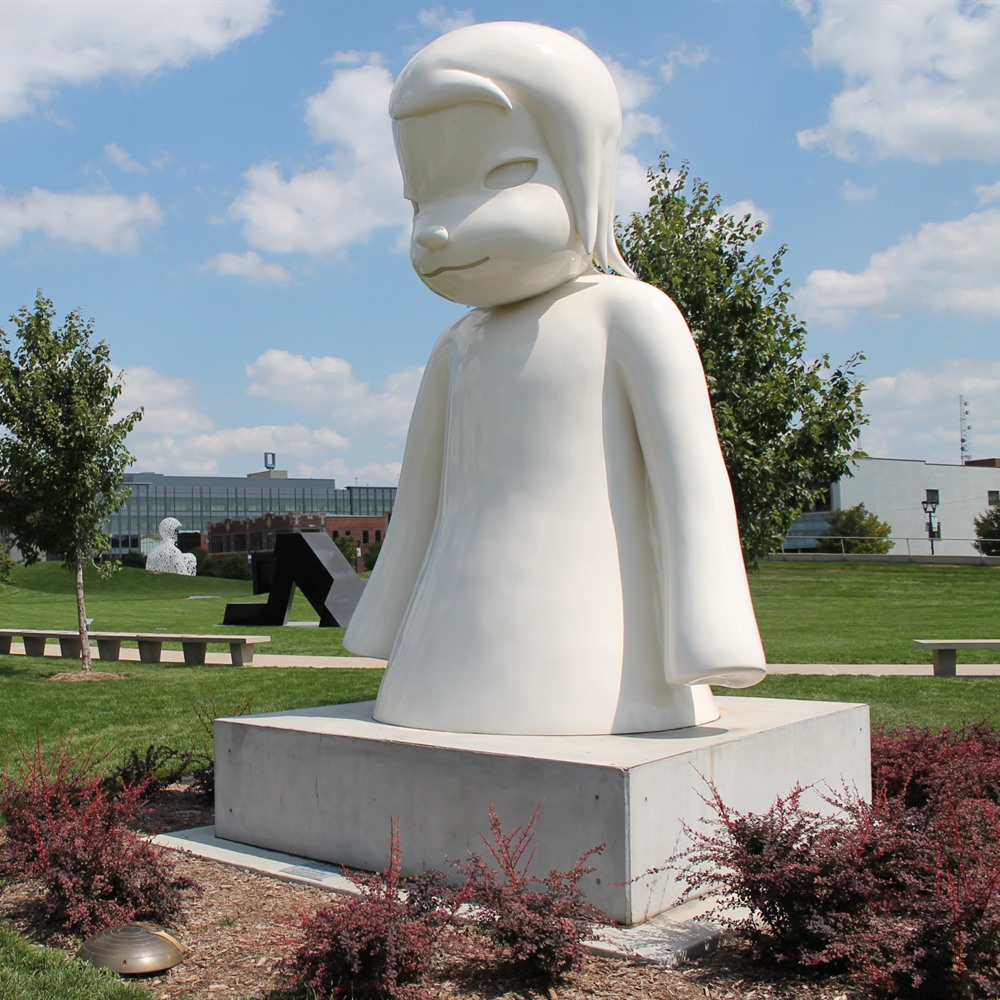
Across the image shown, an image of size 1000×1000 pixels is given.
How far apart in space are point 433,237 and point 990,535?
44.3 meters

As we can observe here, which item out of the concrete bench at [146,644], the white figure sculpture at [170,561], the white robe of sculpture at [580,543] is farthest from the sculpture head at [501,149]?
the white figure sculpture at [170,561]

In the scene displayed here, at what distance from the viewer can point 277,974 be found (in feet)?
11.2

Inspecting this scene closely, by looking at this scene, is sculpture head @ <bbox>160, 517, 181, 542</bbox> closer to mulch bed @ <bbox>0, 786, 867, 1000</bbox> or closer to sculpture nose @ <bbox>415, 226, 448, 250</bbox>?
sculpture nose @ <bbox>415, 226, 448, 250</bbox>

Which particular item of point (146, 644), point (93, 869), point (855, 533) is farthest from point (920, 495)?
point (93, 869)

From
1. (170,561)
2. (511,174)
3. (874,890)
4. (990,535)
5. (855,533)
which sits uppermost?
(511,174)

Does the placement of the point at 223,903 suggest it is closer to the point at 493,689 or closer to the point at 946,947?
the point at 493,689

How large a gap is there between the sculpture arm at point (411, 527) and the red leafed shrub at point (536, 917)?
177 centimetres

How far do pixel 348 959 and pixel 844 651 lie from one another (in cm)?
1361

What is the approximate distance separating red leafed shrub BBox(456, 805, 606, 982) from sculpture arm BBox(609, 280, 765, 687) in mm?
954

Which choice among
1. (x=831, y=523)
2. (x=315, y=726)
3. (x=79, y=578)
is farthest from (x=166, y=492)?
(x=315, y=726)

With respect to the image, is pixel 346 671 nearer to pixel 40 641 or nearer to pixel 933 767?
pixel 40 641

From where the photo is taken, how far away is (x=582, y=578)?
4465mm

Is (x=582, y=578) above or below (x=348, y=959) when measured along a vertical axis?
above

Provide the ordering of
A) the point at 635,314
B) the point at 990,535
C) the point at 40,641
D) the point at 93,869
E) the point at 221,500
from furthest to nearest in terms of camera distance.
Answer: the point at 221,500 → the point at 990,535 → the point at 40,641 → the point at 635,314 → the point at 93,869
